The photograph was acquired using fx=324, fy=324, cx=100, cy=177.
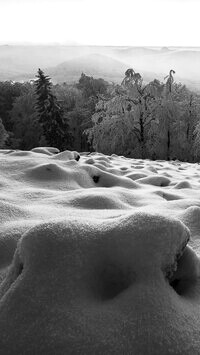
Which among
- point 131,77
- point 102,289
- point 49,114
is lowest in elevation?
point 49,114

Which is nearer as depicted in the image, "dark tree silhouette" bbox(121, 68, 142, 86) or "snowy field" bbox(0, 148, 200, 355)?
"snowy field" bbox(0, 148, 200, 355)

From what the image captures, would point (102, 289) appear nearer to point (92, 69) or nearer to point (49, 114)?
point (49, 114)

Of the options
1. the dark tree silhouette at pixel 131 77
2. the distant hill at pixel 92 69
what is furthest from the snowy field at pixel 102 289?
the distant hill at pixel 92 69

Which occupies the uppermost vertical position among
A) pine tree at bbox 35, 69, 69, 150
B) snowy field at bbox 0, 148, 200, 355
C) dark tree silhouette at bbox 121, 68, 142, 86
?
dark tree silhouette at bbox 121, 68, 142, 86

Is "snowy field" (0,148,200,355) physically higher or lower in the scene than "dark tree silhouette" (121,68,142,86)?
lower

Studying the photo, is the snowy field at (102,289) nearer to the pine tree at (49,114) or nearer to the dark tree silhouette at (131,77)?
the dark tree silhouette at (131,77)

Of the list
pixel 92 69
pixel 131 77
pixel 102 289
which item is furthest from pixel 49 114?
pixel 92 69

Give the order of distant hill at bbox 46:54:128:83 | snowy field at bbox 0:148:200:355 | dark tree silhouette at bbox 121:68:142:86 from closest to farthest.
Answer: snowy field at bbox 0:148:200:355, dark tree silhouette at bbox 121:68:142:86, distant hill at bbox 46:54:128:83

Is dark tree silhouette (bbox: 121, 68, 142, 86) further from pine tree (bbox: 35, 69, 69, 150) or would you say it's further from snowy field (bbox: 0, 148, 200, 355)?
snowy field (bbox: 0, 148, 200, 355)

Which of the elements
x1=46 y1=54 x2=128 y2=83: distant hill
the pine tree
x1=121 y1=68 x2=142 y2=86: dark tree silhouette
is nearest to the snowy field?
x1=121 y1=68 x2=142 y2=86: dark tree silhouette

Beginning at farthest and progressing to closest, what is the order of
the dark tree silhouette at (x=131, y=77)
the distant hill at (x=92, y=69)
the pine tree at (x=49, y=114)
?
the distant hill at (x=92, y=69), the pine tree at (x=49, y=114), the dark tree silhouette at (x=131, y=77)

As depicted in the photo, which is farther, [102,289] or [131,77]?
[131,77]

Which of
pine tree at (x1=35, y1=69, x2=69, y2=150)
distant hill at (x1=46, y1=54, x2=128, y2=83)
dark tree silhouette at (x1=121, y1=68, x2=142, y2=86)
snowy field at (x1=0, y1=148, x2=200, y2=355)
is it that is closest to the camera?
snowy field at (x1=0, y1=148, x2=200, y2=355)

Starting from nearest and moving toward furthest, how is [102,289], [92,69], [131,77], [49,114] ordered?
[102,289] → [131,77] → [49,114] → [92,69]
